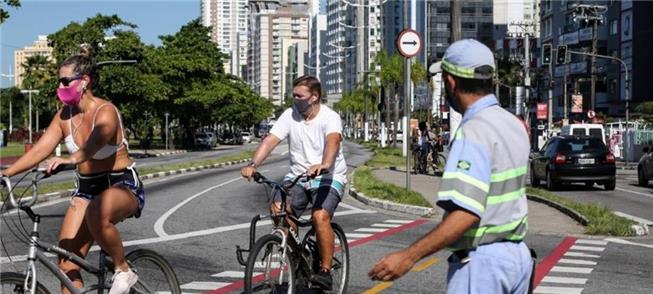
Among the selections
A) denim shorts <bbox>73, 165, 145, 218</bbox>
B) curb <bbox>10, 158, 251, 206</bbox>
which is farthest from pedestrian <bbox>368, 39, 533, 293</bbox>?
curb <bbox>10, 158, 251, 206</bbox>

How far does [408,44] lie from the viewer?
772 inches

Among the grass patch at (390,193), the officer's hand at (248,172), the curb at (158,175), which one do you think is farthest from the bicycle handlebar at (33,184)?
the curb at (158,175)

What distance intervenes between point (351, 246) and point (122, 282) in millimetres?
6200

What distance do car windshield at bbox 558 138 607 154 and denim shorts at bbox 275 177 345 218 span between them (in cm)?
1850

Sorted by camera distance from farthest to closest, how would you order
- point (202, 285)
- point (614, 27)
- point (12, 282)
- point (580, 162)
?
1. point (614, 27)
2. point (580, 162)
3. point (202, 285)
4. point (12, 282)

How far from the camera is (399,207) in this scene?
1716 cm

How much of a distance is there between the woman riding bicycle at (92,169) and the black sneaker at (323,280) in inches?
65.8

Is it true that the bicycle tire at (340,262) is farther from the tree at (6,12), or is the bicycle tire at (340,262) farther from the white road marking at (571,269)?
the tree at (6,12)

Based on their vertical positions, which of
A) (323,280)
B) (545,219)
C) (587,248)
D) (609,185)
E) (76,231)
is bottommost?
(609,185)

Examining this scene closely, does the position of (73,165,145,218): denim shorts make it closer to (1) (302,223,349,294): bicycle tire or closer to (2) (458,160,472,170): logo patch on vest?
(1) (302,223,349,294): bicycle tire

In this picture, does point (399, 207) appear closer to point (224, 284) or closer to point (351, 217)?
point (351, 217)

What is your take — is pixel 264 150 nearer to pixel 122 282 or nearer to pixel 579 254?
pixel 122 282

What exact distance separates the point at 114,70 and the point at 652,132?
31.5 meters

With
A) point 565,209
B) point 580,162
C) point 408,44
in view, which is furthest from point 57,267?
point 580,162
